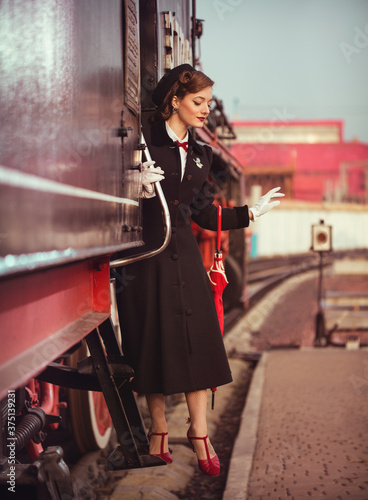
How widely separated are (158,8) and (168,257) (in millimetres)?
1180

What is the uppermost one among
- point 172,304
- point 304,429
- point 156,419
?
point 172,304

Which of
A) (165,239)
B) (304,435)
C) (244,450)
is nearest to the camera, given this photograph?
(165,239)

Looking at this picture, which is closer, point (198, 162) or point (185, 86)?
point (185, 86)

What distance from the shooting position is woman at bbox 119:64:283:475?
9.23ft

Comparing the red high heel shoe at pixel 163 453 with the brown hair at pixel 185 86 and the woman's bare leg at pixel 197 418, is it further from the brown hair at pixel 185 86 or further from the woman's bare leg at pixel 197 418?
the brown hair at pixel 185 86

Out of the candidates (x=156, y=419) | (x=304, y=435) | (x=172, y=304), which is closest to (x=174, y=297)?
(x=172, y=304)

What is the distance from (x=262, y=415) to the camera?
20.8ft

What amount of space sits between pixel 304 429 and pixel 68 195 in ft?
15.1

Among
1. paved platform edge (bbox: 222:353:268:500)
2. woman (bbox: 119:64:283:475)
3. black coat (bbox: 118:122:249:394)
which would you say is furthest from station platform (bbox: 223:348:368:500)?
black coat (bbox: 118:122:249:394)

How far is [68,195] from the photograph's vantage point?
174 cm

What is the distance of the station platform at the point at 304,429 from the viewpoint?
442 centimetres

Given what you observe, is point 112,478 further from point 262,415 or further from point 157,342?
point 157,342

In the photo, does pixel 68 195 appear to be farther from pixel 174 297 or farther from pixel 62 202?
pixel 174 297

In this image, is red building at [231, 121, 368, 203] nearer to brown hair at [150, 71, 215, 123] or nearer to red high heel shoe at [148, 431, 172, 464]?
brown hair at [150, 71, 215, 123]
